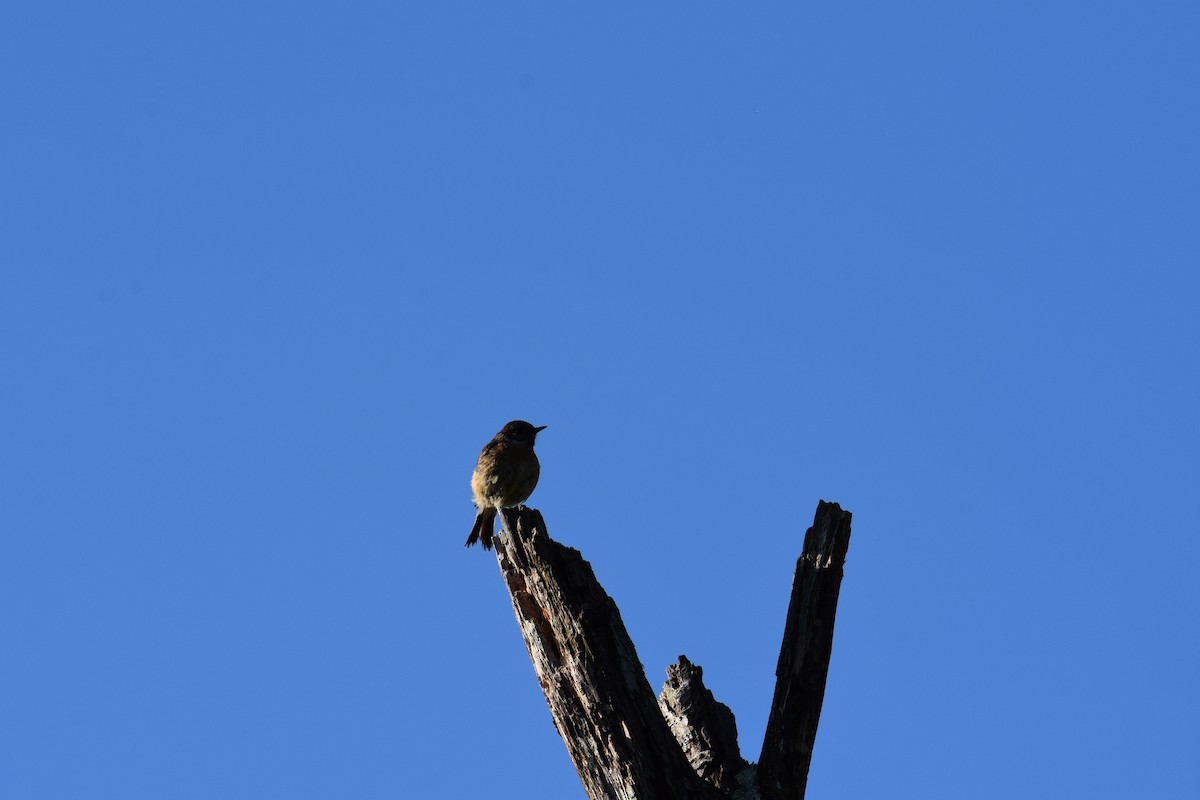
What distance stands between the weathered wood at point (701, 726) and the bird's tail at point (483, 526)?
4031 mm

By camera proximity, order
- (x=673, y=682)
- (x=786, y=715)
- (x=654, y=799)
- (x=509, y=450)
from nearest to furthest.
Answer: (x=654, y=799) → (x=786, y=715) → (x=673, y=682) → (x=509, y=450)

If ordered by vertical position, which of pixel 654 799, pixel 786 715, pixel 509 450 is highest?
pixel 509 450

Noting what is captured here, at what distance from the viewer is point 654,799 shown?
5.45 meters

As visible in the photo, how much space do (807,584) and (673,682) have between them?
91 centimetres

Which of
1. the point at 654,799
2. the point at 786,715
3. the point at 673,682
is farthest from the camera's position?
the point at 673,682

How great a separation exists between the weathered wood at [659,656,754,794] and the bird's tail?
4031 mm

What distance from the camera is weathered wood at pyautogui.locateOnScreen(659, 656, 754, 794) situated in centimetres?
598

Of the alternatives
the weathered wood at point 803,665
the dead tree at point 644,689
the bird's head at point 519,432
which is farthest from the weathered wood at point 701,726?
the bird's head at point 519,432

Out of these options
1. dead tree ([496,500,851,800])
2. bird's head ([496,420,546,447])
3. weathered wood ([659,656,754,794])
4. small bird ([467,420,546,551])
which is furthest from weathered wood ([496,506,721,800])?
bird's head ([496,420,546,447])

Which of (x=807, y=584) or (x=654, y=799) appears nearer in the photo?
(x=654, y=799)

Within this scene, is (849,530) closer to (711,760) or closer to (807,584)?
(807,584)

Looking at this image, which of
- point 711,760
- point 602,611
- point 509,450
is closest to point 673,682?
point 711,760

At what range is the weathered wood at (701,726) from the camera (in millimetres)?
5977

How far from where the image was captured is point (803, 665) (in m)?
5.92
